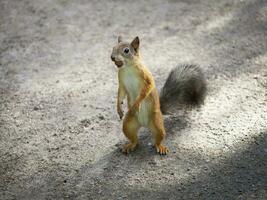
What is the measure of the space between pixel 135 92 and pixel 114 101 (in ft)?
3.28

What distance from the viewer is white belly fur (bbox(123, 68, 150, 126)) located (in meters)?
3.54

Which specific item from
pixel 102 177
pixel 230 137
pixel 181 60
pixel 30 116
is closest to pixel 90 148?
pixel 102 177

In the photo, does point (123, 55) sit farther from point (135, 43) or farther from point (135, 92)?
point (135, 92)

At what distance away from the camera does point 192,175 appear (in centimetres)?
372

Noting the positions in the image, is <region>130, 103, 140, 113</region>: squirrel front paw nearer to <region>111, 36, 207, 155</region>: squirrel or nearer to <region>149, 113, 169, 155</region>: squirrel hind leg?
<region>111, 36, 207, 155</region>: squirrel

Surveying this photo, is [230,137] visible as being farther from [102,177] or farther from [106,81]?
[106,81]

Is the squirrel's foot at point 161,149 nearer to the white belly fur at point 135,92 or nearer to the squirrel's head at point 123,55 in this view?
the white belly fur at point 135,92

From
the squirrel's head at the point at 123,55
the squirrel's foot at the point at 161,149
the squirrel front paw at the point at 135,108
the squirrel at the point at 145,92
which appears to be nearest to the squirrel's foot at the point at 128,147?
the squirrel at the point at 145,92

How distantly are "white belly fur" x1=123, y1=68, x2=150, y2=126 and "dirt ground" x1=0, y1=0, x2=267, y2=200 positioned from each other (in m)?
0.39

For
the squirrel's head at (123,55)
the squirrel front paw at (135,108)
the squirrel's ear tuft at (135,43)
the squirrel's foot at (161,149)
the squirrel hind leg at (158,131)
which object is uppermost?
the squirrel's ear tuft at (135,43)

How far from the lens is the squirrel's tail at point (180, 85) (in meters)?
4.00

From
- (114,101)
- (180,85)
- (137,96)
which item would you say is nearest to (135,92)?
(137,96)

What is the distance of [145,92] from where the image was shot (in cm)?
355

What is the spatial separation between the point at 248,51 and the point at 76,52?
6.09 ft
